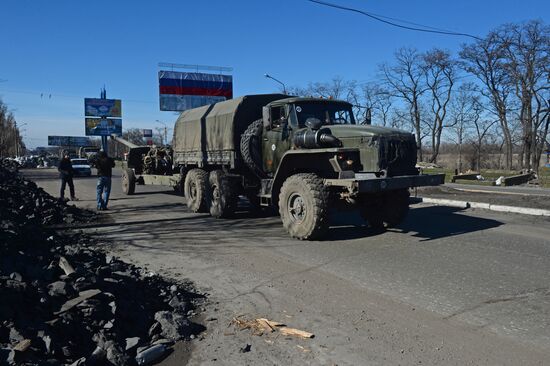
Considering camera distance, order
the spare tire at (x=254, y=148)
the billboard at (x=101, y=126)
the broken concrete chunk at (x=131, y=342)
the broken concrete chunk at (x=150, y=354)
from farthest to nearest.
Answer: the billboard at (x=101, y=126), the spare tire at (x=254, y=148), the broken concrete chunk at (x=131, y=342), the broken concrete chunk at (x=150, y=354)

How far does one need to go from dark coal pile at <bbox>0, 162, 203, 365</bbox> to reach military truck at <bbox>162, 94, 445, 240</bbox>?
3375 millimetres

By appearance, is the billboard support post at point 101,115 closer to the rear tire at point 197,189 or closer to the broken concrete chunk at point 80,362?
the rear tire at point 197,189

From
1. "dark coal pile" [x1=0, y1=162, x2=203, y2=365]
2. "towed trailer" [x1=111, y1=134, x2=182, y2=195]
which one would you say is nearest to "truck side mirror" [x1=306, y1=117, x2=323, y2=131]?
"dark coal pile" [x1=0, y1=162, x2=203, y2=365]

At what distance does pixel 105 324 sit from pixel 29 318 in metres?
0.64

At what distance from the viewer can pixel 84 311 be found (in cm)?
422

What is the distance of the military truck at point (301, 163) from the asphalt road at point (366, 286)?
0.60 metres

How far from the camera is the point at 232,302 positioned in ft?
17.2

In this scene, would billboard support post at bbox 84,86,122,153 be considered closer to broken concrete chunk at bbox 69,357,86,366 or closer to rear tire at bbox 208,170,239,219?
rear tire at bbox 208,170,239,219

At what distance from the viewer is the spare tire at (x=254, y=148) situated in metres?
10.7

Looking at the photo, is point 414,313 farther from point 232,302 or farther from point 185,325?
A: point 185,325

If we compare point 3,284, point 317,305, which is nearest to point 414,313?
point 317,305

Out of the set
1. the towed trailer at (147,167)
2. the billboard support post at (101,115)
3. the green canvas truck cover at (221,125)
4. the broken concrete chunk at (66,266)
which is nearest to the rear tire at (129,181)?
the towed trailer at (147,167)

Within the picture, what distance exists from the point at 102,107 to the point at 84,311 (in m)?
61.5

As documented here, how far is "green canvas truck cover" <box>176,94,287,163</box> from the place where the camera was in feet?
36.9
